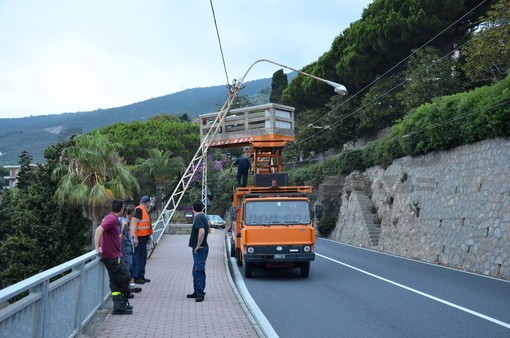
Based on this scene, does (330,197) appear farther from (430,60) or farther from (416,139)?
(416,139)

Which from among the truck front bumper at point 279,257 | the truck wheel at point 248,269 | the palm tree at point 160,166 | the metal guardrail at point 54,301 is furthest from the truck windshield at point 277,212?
the palm tree at point 160,166

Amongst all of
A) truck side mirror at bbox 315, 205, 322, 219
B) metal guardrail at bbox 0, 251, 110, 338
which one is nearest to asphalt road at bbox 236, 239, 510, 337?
truck side mirror at bbox 315, 205, 322, 219

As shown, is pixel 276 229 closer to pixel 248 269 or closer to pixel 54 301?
pixel 248 269

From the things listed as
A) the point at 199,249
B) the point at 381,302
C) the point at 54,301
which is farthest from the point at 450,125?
the point at 54,301

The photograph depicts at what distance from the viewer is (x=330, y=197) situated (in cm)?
3856

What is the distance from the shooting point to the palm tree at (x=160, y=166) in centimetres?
4959

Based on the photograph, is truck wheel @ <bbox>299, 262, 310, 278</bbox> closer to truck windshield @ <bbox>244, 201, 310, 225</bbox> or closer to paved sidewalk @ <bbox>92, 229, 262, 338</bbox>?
truck windshield @ <bbox>244, 201, 310, 225</bbox>

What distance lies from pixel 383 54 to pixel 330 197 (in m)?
10.0

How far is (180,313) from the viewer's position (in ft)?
32.7

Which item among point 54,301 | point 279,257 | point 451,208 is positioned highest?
point 451,208

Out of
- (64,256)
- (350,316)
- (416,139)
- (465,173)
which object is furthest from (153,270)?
(64,256)

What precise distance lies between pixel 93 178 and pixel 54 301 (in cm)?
2085

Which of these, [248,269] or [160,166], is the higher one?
[160,166]

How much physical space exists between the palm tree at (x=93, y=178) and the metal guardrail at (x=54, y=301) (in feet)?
53.5
